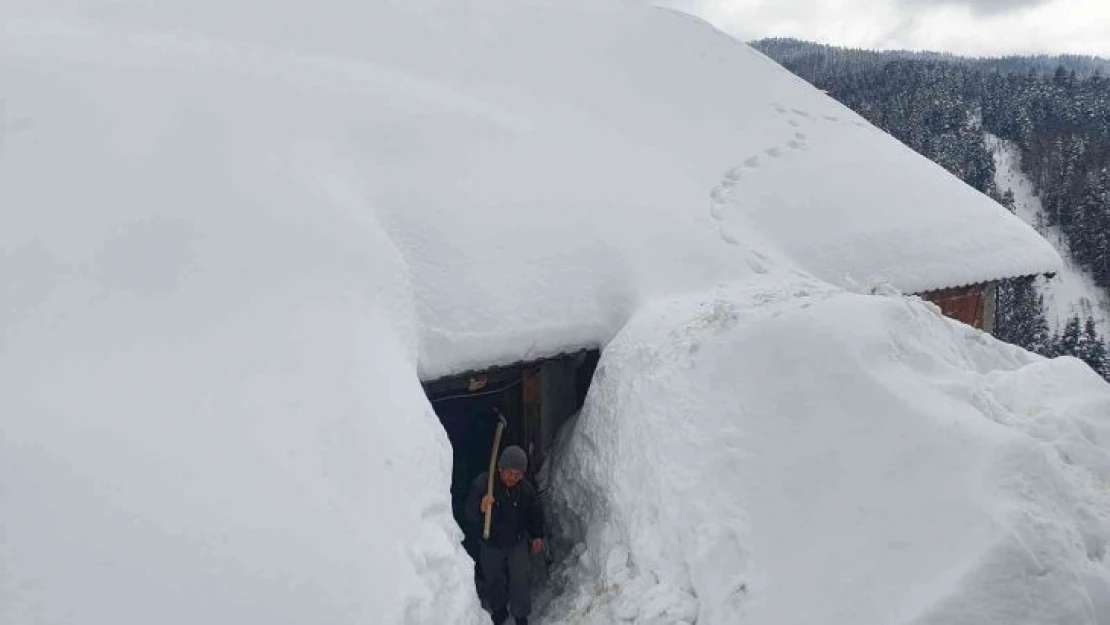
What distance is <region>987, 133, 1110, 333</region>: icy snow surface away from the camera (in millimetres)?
61406

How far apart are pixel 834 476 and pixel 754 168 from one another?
4.73 meters

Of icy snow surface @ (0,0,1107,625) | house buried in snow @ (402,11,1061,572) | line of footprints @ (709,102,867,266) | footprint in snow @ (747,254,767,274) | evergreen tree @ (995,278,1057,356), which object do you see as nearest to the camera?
icy snow surface @ (0,0,1107,625)

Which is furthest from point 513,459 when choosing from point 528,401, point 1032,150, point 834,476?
point 1032,150

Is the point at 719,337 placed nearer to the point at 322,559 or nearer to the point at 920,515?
the point at 920,515

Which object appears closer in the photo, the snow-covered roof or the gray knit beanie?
the gray knit beanie

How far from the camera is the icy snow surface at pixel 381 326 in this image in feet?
11.4

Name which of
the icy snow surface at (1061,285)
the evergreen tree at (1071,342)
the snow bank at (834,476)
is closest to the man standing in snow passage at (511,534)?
the snow bank at (834,476)

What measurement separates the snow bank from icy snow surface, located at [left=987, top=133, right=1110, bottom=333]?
5812cm

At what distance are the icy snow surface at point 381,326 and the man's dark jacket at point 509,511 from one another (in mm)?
394

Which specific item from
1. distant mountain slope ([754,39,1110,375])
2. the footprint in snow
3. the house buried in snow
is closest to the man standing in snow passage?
the house buried in snow

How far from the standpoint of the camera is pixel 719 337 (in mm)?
5066

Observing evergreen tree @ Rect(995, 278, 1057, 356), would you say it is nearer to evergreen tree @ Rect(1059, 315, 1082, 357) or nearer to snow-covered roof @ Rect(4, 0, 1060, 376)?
evergreen tree @ Rect(1059, 315, 1082, 357)

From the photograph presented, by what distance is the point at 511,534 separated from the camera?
515cm

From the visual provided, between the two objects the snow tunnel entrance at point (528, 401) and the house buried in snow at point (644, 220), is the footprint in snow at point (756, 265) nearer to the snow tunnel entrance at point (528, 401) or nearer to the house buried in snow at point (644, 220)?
the house buried in snow at point (644, 220)
